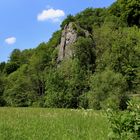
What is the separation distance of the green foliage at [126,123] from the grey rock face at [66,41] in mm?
91391

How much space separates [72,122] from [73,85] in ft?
220

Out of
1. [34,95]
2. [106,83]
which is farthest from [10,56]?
[106,83]

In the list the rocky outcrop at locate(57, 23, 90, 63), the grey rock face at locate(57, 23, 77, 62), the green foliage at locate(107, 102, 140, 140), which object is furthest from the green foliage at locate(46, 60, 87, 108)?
Answer: the green foliage at locate(107, 102, 140, 140)

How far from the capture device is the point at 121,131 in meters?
9.38

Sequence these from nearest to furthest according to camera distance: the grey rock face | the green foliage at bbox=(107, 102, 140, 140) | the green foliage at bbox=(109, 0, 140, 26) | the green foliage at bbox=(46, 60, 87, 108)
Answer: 1. the green foliage at bbox=(107, 102, 140, 140)
2. the green foliage at bbox=(46, 60, 87, 108)
3. the green foliage at bbox=(109, 0, 140, 26)
4. the grey rock face

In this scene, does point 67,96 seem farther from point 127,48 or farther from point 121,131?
point 121,131

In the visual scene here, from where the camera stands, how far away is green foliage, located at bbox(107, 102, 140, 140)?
916cm

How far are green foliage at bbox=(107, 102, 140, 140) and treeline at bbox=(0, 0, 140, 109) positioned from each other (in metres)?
52.4

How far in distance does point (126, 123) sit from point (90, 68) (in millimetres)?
82340

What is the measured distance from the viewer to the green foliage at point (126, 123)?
9164 millimetres

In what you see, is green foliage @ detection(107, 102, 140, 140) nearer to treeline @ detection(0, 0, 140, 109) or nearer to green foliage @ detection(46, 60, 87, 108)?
treeline @ detection(0, 0, 140, 109)

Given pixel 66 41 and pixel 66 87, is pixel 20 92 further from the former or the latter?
pixel 66 87

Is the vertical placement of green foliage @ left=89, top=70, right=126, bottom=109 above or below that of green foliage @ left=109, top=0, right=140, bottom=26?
below

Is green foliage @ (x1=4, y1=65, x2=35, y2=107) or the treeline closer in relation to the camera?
the treeline
